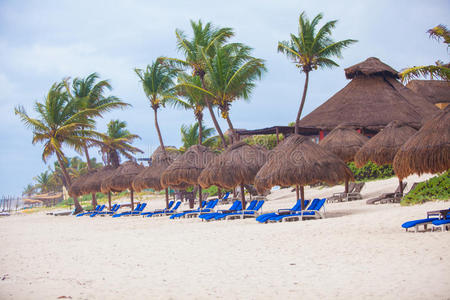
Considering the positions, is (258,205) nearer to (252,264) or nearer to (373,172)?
(252,264)

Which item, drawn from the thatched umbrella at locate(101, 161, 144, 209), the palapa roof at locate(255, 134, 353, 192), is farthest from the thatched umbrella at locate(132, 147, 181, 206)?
the palapa roof at locate(255, 134, 353, 192)

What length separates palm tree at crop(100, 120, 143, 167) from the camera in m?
29.5

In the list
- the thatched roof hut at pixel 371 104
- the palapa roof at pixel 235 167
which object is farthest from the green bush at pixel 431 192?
the thatched roof hut at pixel 371 104

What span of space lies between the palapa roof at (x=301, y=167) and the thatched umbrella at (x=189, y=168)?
514cm

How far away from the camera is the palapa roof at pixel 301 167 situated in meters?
12.1

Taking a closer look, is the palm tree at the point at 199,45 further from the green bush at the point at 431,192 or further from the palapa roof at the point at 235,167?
the green bush at the point at 431,192

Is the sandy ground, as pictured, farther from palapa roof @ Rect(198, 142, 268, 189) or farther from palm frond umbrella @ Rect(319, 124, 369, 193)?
palm frond umbrella @ Rect(319, 124, 369, 193)

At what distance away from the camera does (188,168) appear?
17578 mm

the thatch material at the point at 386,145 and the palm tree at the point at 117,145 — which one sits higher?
the palm tree at the point at 117,145

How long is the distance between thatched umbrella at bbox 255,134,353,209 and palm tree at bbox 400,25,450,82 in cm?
302

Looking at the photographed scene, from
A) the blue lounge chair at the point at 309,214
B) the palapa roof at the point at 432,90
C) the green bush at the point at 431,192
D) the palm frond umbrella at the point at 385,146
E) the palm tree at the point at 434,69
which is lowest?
the blue lounge chair at the point at 309,214

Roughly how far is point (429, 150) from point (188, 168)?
1040 centimetres

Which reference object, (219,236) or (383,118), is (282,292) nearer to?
(219,236)

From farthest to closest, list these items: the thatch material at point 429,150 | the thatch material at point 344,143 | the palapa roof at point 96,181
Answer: the palapa roof at point 96,181 → the thatch material at point 344,143 → the thatch material at point 429,150
